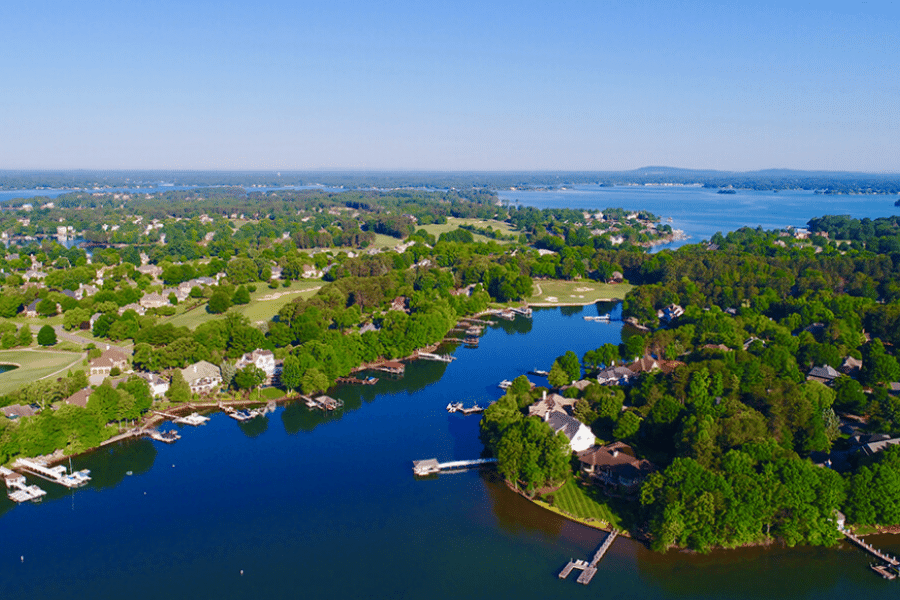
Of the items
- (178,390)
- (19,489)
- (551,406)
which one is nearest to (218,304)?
(178,390)

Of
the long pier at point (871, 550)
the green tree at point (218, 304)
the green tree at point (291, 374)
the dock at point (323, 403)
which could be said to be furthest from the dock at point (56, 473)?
the long pier at point (871, 550)

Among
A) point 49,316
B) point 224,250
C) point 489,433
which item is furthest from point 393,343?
point 224,250

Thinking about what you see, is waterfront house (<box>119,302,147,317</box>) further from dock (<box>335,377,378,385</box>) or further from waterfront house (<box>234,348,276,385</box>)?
dock (<box>335,377,378,385</box>)

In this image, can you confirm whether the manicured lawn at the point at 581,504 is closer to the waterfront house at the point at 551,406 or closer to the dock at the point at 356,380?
the waterfront house at the point at 551,406

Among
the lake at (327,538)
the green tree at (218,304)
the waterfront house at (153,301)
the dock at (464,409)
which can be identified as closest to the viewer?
the lake at (327,538)

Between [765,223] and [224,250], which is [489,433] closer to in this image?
[224,250]

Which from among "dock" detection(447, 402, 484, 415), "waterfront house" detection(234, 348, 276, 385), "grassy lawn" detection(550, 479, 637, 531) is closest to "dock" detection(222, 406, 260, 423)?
"waterfront house" detection(234, 348, 276, 385)
